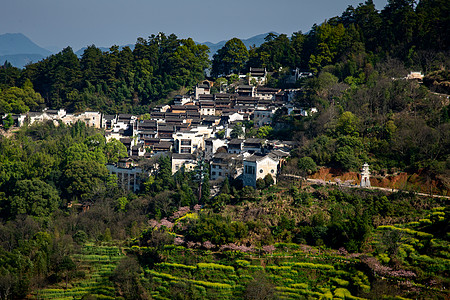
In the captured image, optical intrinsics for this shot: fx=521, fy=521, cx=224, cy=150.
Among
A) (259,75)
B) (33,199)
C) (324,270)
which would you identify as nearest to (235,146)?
(33,199)

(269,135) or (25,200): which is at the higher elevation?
(269,135)

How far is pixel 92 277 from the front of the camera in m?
22.2

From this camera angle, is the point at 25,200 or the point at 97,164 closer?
the point at 25,200

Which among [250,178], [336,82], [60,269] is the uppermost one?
[336,82]

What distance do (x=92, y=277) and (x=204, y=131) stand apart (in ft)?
50.7

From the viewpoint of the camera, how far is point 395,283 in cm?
1842

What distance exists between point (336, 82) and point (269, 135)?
605cm

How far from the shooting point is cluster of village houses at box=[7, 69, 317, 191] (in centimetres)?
2891

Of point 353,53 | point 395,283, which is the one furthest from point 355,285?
point 353,53

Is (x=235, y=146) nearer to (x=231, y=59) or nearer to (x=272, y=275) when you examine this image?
(x=272, y=275)

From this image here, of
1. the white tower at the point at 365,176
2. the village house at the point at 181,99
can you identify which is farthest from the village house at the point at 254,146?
the village house at the point at 181,99

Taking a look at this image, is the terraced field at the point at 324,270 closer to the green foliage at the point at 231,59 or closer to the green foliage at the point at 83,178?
the green foliage at the point at 83,178

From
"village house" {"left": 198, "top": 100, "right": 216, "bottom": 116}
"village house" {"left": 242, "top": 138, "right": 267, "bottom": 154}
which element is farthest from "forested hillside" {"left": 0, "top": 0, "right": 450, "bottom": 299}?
"village house" {"left": 198, "top": 100, "right": 216, "bottom": 116}

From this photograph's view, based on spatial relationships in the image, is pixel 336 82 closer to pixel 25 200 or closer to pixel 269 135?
pixel 269 135
